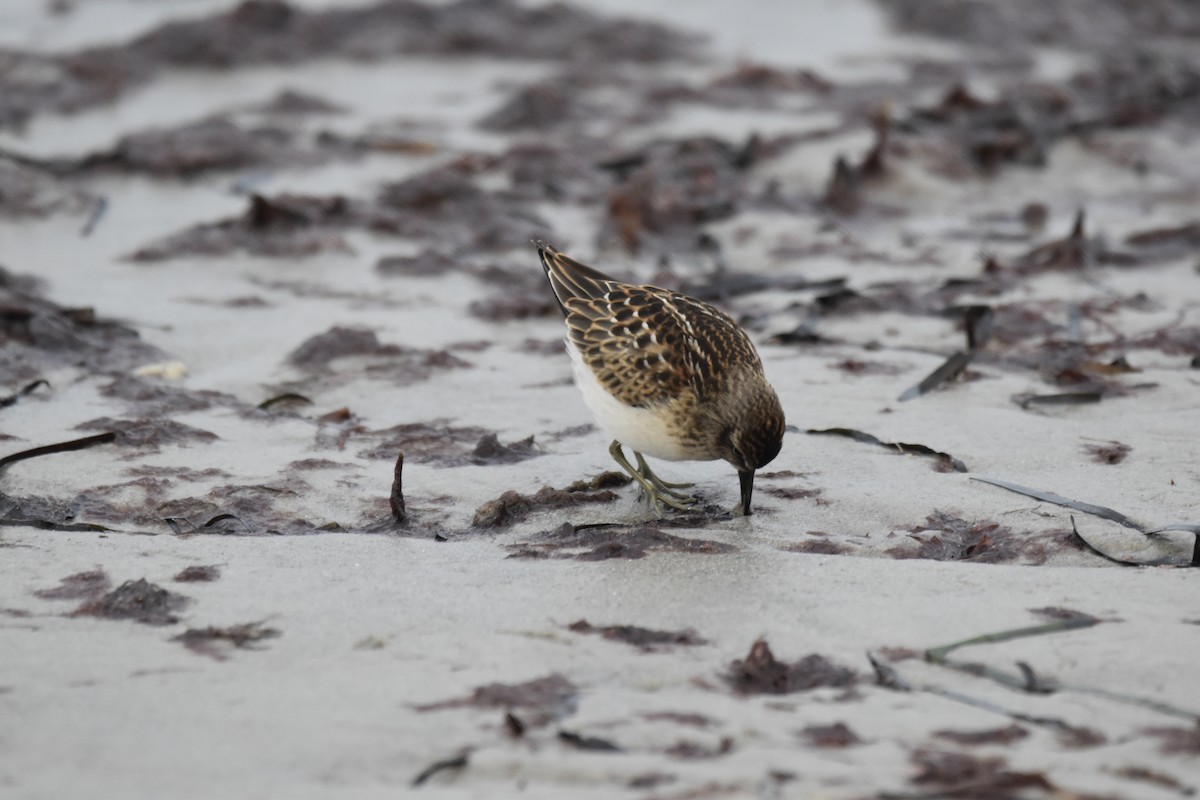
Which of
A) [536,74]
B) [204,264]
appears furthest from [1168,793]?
[536,74]

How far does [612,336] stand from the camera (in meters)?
4.82

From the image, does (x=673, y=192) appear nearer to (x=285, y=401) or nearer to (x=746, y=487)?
(x=285, y=401)

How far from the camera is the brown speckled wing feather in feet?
15.0

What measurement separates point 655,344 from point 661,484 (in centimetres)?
59

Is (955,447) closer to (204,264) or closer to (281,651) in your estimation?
(281,651)

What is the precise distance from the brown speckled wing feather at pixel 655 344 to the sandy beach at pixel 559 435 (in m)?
0.44

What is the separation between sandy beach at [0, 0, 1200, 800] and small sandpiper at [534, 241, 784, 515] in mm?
230

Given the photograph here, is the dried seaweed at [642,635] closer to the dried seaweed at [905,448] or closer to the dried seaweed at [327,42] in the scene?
the dried seaweed at [905,448]

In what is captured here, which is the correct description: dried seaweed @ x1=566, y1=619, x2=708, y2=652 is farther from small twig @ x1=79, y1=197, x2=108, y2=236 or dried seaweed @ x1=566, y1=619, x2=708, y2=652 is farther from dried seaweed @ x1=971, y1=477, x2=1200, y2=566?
small twig @ x1=79, y1=197, x2=108, y2=236

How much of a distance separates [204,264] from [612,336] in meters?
3.42

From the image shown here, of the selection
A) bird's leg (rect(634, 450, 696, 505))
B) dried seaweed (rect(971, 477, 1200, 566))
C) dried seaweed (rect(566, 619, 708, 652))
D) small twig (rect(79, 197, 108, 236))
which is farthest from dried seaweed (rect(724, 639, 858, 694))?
small twig (rect(79, 197, 108, 236))

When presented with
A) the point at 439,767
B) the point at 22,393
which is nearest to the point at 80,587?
the point at 439,767

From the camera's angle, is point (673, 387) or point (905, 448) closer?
point (673, 387)

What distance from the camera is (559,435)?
5.32 metres
